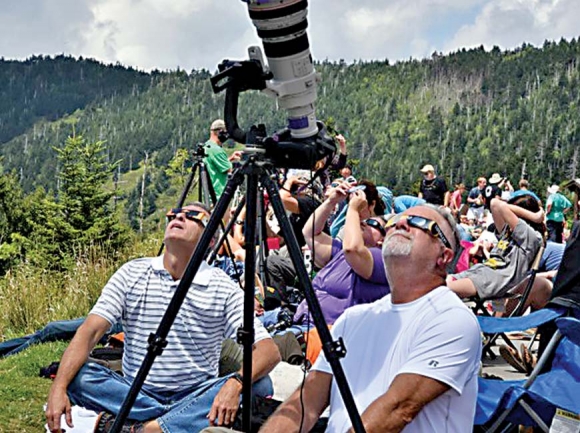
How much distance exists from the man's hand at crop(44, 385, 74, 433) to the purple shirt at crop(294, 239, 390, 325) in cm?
166

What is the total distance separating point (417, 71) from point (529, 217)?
615ft

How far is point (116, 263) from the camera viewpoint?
816 cm

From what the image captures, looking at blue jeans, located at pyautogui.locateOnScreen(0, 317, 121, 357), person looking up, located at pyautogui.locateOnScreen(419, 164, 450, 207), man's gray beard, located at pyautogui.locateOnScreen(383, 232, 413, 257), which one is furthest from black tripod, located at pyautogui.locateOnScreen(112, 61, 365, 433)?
person looking up, located at pyautogui.locateOnScreen(419, 164, 450, 207)

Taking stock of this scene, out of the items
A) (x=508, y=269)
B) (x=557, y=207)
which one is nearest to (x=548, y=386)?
(x=508, y=269)

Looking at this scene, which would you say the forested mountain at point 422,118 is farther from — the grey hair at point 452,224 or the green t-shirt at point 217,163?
the grey hair at point 452,224

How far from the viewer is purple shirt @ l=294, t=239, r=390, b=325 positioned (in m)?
4.25

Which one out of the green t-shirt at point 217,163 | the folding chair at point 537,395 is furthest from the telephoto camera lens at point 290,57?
the green t-shirt at point 217,163

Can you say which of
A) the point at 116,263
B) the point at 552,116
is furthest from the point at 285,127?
the point at 552,116

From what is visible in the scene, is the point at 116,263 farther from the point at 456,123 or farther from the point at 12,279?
the point at 456,123

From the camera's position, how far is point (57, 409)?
9.83 feet

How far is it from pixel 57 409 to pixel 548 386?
7.21ft

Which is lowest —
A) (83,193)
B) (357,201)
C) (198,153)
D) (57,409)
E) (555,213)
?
(57,409)

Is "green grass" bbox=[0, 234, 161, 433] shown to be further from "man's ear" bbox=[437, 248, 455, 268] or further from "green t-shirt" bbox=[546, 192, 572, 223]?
"green t-shirt" bbox=[546, 192, 572, 223]

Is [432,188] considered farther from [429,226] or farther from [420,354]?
[420,354]
